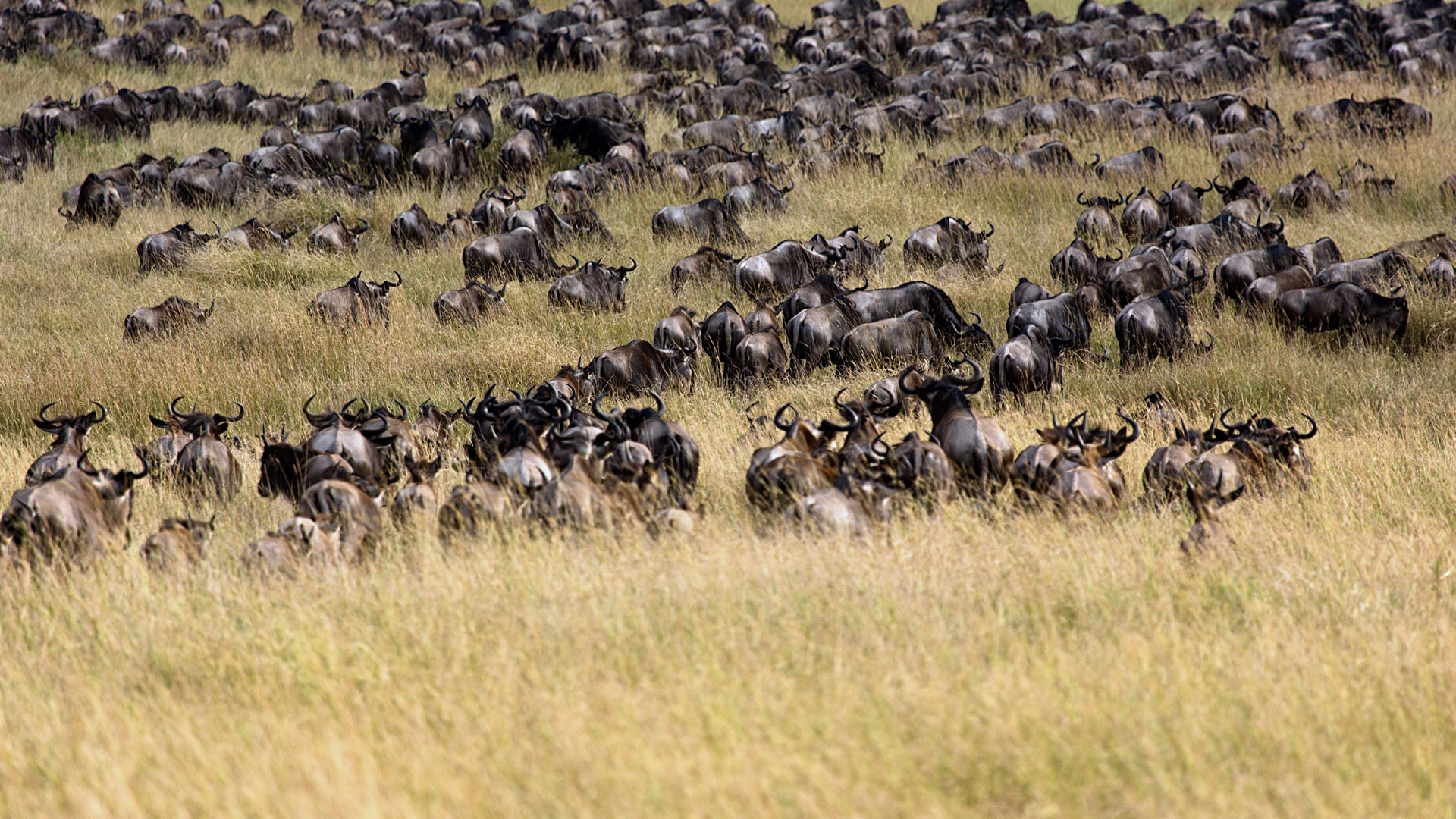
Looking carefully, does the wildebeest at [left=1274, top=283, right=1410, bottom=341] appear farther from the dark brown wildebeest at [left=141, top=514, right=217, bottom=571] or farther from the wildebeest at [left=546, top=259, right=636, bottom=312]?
the dark brown wildebeest at [left=141, top=514, right=217, bottom=571]

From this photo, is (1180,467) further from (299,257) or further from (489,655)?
(299,257)

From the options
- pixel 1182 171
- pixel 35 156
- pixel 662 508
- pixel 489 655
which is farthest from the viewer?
pixel 35 156

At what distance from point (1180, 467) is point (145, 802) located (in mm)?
5644

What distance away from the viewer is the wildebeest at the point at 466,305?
1148cm

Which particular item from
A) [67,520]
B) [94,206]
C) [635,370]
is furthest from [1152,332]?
[94,206]

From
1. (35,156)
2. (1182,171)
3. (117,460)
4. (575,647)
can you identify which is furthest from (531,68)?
(575,647)

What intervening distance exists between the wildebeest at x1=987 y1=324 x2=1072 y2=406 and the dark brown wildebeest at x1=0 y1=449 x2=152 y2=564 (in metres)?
6.27

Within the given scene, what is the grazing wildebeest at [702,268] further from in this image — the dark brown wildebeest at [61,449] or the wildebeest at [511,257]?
the dark brown wildebeest at [61,449]

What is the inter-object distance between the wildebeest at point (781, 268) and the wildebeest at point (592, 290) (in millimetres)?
1215

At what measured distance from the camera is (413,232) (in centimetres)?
1406

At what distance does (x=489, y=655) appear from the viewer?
4766 mm

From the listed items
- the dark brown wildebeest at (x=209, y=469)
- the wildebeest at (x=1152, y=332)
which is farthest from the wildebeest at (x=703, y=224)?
the dark brown wildebeest at (x=209, y=469)

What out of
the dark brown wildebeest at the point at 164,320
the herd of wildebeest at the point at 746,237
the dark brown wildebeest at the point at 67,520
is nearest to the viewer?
the dark brown wildebeest at the point at 67,520

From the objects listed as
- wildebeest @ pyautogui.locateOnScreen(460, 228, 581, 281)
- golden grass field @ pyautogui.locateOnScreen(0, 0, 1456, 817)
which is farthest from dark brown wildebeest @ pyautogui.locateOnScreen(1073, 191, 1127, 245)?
wildebeest @ pyautogui.locateOnScreen(460, 228, 581, 281)
